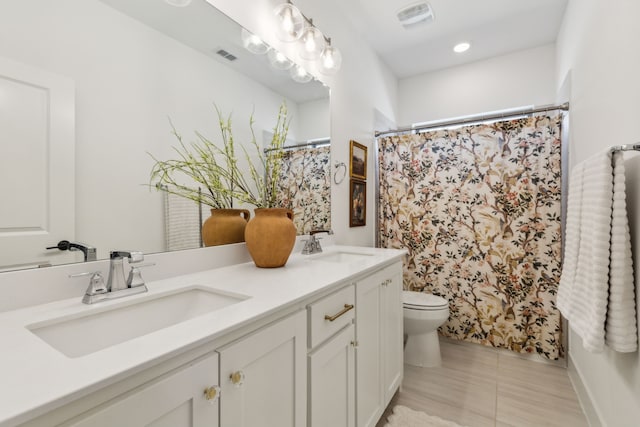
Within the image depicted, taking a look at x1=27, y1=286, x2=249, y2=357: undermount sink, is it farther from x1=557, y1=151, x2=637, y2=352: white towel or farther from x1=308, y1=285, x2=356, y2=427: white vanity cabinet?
x1=557, y1=151, x2=637, y2=352: white towel

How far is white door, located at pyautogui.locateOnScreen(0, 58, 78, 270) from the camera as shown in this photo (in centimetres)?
76

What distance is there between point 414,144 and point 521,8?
3.78 feet

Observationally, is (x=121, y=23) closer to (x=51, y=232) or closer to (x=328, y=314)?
(x=51, y=232)

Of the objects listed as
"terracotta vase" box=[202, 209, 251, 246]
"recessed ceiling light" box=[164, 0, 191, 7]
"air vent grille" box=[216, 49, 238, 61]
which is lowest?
"terracotta vase" box=[202, 209, 251, 246]

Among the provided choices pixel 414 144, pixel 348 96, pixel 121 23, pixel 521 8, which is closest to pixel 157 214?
pixel 121 23

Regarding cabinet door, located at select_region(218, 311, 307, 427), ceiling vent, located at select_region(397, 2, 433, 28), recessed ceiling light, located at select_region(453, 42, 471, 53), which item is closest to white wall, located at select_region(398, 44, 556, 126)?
recessed ceiling light, located at select_region(453, 42, 471, 53)

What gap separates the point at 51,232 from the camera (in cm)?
84

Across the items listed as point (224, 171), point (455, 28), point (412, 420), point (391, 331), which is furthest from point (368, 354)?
point (455, 28)

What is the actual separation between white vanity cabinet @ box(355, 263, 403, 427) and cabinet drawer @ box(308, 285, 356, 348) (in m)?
0.09

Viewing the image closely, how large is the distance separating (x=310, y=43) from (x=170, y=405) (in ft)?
6.03

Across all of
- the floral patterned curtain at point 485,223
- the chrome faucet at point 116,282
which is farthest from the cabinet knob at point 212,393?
the floral patterned curtain at point 485,223

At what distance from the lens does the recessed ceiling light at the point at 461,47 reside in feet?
8.48

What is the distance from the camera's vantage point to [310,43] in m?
1.78

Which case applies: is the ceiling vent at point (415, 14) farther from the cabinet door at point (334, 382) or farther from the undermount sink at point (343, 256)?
the cabinet door at point (334, 382)
